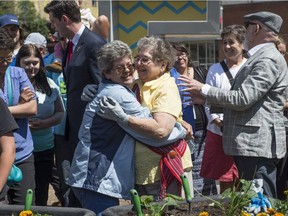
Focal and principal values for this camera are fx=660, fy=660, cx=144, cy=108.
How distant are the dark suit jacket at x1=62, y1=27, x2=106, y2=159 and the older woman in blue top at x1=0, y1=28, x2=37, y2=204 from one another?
367 millimetres

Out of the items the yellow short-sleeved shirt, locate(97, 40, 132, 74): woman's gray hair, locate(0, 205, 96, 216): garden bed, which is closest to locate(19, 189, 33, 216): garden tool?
locate(0, 205, 96, 216): garden bed

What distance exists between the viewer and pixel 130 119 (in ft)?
13.0

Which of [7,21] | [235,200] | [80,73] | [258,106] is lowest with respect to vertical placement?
[235,200]

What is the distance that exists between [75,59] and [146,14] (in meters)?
7.46

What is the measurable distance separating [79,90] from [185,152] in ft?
3.54

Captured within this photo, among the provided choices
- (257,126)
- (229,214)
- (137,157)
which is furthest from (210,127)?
(229,214)

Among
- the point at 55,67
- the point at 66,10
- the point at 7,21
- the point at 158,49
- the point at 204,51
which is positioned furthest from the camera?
the point at 204,51

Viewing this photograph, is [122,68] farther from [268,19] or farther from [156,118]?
[268,19]

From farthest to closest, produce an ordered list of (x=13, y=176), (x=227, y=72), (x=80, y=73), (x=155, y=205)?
(x=227, y=72)
(x=80, y=73)
(x=13, y=176)
(x=155, y=205)

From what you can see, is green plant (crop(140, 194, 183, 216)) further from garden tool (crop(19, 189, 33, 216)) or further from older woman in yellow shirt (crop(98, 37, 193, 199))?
older woman in yellow shirt (crop(98, 37, 193, 199))

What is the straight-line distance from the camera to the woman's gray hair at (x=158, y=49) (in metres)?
4.28

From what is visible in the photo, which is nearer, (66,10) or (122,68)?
(122,68)

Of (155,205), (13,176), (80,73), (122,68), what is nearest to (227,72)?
(80,73)

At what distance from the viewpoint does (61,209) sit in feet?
10.2
